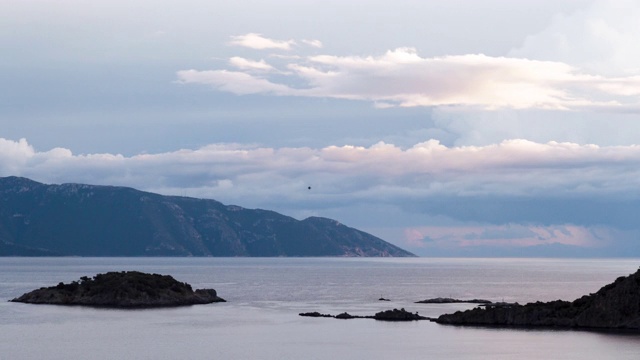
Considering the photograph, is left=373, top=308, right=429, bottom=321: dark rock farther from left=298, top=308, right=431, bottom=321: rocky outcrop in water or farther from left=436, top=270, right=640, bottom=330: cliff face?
left=436, top=270, right=640, bottom=330: cliff face

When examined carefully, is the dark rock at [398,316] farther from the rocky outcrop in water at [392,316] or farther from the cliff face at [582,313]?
the cliff face at [582,313]

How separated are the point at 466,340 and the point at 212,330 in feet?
125

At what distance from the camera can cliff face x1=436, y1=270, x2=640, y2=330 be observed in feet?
454

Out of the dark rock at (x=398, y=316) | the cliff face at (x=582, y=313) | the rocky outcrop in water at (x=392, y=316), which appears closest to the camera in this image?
the cliff face at (x=582, y=313)

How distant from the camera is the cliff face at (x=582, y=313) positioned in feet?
454

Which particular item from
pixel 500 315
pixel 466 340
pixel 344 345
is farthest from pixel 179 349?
pixel 500 315

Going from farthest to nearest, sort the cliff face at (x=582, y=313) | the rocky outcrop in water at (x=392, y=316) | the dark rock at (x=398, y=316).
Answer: the rocky outcrop in water at (x=392, y=316) → the dark rock at (x=398, y=316) → the cliff face at (x=582, y=313)

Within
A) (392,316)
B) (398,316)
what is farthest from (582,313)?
(392,316)

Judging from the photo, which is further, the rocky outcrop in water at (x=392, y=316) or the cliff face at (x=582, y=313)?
the rocky outcrop in water at (x=392, y=316)

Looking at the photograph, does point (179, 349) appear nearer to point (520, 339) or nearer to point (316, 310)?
point (520, 339)

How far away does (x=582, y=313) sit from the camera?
144 m

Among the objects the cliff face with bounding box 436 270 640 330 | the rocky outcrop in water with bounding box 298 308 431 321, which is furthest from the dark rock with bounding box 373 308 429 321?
the cliff face with bounding box 436 270 640 330

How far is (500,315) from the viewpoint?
500ft

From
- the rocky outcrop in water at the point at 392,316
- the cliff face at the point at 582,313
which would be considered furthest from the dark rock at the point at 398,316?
the cliff face at the point at 582,313
